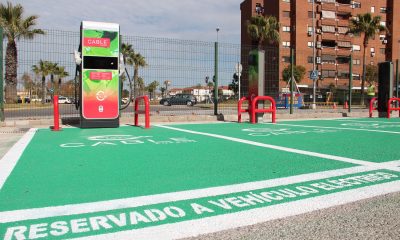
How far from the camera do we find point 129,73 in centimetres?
999

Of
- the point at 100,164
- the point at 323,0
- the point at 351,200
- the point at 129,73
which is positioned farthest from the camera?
the point at 323,0

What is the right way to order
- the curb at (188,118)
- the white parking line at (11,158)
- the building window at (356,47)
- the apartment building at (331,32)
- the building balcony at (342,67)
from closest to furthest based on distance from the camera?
the white parking line at (11,158)
the curb at (188,118)
the apartment building at (331,32)
the building balcony at (342,67)
the building window at (356,47)

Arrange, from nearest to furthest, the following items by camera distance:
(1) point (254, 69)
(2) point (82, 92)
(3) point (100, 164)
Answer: (3) point (100, 164)
(2) point (82, 92)
(1) point (254, 69)

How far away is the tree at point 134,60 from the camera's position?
400 inches

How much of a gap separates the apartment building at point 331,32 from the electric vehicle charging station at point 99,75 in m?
51.4

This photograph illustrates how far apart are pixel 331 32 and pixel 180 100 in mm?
58564

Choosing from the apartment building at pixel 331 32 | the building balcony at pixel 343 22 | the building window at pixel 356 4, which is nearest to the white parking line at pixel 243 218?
the apartment building at pixel 331 32

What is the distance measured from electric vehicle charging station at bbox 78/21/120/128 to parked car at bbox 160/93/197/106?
2.56 meters

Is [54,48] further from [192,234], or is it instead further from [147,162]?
[192,234]

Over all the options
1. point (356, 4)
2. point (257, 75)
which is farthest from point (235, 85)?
point (356, 4)

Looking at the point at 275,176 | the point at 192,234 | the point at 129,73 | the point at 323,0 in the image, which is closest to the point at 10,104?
the point at 129,73

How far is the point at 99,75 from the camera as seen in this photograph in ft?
29.8

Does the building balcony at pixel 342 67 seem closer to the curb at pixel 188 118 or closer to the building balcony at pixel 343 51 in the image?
the building balcony at pixel 343 51

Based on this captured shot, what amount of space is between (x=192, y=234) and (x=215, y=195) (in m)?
0.84
